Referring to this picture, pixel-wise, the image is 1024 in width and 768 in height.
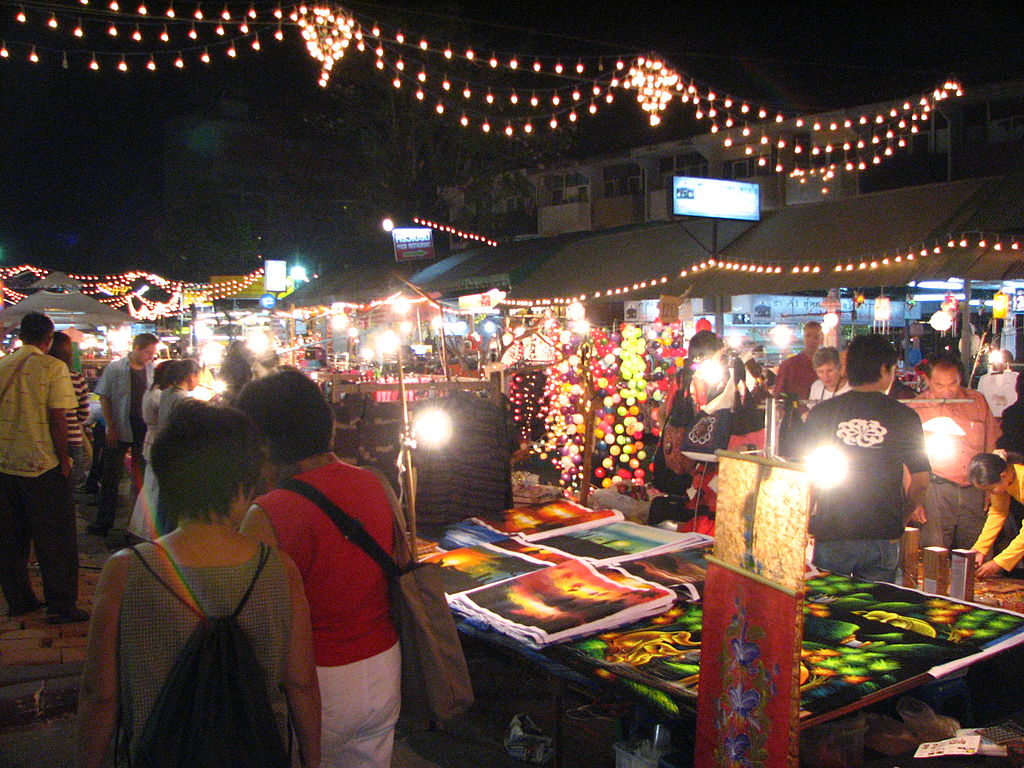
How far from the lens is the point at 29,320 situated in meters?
4.95

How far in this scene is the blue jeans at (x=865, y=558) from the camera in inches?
146

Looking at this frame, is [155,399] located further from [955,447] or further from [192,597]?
[955,447]

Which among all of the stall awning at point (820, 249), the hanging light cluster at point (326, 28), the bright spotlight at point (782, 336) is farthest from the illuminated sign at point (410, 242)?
the hanging light cluster at point (326, 28)

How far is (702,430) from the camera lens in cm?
519

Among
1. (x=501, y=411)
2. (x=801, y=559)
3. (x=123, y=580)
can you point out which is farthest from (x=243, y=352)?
(x=801, y=559)

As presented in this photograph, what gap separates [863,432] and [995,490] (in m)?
2.50

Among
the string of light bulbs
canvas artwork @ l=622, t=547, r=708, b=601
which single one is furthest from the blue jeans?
the string of light bulbs

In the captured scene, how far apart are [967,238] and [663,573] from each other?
402 inches

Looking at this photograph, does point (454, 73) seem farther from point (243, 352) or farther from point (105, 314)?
point (243, 352)

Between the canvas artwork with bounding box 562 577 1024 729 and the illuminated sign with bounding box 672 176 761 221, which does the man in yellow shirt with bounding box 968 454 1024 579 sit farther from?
the illuminated sign with bounding box 672 176 761 221

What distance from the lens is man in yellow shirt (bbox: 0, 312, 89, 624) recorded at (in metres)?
4.82

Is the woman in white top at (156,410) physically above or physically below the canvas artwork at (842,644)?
above

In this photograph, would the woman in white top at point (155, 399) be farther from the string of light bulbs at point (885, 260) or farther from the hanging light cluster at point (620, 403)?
the string of light bulbs at point (885, 260)

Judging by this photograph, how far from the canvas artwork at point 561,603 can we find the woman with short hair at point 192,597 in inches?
51.1
